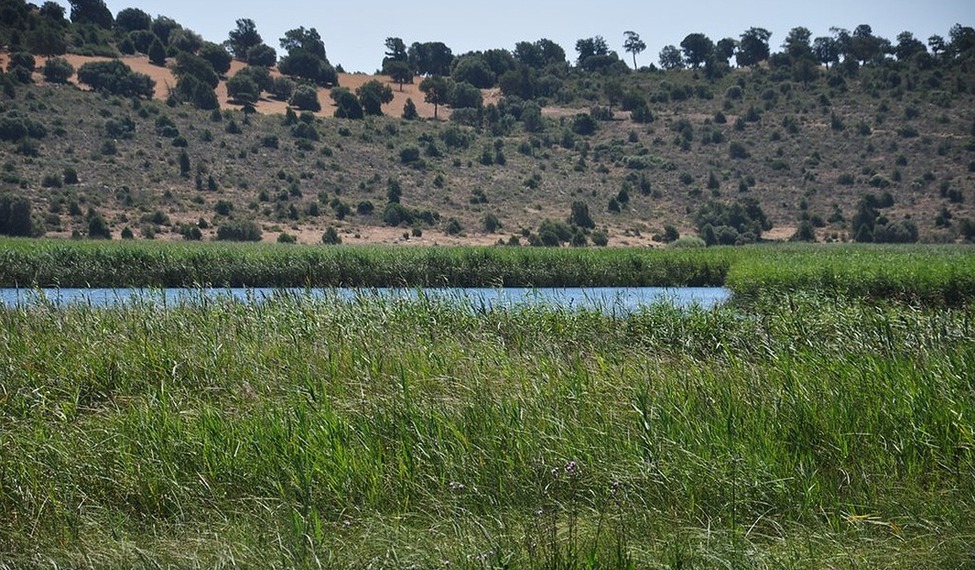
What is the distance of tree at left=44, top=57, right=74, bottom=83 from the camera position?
101 m

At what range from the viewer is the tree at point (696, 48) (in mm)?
146000

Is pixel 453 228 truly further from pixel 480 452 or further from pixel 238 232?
pixel 480 452

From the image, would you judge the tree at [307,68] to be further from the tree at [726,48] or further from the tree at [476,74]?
the tree at [726,48]

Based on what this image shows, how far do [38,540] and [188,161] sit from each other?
80.4 metres

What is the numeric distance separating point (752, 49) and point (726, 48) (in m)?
3.71

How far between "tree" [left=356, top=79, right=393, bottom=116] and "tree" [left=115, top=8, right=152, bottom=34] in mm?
40975

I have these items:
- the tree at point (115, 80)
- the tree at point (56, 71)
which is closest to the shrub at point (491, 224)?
the tree at point (115, 80)

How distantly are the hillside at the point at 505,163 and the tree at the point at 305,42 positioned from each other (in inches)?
790

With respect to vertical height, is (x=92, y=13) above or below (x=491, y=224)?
above

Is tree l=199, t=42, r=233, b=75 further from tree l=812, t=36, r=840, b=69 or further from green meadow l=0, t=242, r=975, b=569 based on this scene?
green meadow l=0, t=242, r=975, b=569

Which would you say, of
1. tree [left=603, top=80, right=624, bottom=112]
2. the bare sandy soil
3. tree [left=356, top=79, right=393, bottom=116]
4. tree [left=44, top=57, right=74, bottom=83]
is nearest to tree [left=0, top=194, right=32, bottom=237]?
tree [left=44, top=57, right=74, bottom=83]

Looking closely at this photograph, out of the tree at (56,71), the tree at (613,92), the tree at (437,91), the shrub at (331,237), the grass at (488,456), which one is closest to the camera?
the grass at (488,456)

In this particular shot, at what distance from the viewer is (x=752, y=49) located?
147 metres

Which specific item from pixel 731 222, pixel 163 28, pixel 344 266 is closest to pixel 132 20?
pixel 163 28
